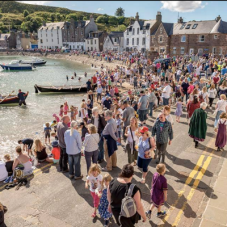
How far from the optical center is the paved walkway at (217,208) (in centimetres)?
530

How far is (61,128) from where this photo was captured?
7.38 metres

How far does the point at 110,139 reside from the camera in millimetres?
7465

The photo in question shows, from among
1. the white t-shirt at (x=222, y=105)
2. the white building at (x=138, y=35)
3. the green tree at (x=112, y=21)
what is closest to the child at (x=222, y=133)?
the white t-shirt at (x=222, y=105)

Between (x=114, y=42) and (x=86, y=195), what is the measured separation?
7382 centimetres

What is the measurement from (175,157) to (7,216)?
584 cm

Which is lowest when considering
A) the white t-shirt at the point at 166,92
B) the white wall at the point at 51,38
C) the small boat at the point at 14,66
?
the white t-shirt at the point at 166,92

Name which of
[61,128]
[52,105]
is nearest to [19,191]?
[61,128]

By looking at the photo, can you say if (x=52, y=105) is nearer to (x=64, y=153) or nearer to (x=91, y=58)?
(x=64, y=153)

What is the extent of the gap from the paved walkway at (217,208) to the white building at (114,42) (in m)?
69.0

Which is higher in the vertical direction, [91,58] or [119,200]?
[91,58]

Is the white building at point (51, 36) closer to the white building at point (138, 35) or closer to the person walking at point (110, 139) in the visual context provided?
the white building at point (138, 35)

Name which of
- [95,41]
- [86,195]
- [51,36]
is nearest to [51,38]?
[51,36]

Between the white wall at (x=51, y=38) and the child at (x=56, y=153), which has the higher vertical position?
the white wall at (x=51, y=38)

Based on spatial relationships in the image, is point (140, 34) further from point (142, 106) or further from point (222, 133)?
point (222, 133)
